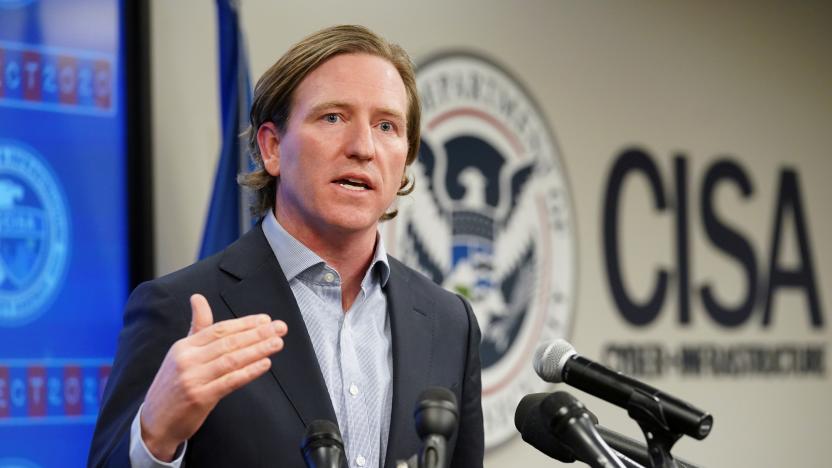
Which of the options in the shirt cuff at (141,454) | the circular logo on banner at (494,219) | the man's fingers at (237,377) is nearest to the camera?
the man's fingers at (237,377)

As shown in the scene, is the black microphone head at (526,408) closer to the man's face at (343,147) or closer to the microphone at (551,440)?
the microphone at (551,440)

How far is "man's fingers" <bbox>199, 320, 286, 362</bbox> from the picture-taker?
4.83 feet

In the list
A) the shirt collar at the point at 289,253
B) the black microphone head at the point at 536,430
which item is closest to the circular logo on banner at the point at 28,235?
the shirt collar at the point at 289,253

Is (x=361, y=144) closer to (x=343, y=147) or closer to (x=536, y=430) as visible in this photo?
(x=343, y=147)

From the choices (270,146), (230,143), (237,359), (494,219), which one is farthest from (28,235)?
(237,359)

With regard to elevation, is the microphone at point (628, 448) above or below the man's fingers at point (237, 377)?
below

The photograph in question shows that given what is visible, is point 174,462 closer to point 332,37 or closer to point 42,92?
point 332,37

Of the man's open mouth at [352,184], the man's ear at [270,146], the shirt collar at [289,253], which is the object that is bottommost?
the shirt collar at [289,253]

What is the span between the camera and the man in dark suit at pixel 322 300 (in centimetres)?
179

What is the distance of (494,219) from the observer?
4.86 m

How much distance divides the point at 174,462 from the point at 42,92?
2217 mm

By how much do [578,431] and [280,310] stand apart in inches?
25.6

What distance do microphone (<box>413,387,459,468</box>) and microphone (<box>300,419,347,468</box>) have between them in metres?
0.10

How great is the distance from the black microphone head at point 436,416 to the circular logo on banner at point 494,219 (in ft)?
10.1
